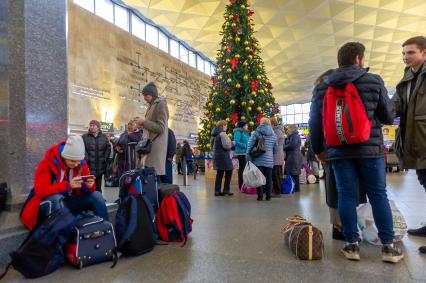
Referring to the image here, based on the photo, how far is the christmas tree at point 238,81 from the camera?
9.87m

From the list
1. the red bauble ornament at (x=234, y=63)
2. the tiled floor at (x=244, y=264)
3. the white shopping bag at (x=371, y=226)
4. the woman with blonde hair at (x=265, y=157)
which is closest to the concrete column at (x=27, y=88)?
the tiled floor at (x=244, y=264)

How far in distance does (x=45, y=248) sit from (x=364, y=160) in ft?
8.34

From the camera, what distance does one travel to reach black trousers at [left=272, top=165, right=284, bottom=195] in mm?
7113

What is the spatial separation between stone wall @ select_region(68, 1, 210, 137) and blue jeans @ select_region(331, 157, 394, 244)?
12.2 m

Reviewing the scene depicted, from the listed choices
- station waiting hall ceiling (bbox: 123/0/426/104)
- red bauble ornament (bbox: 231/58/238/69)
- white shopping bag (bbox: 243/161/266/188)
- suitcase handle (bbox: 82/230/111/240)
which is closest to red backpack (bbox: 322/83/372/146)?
suitcase handle (bbox: 82/230/111/240)

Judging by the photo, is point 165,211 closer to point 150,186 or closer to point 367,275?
point 150,186

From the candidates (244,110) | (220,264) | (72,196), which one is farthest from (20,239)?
(244,110)

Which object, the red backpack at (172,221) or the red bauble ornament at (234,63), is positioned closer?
the red backpack at (172,221)

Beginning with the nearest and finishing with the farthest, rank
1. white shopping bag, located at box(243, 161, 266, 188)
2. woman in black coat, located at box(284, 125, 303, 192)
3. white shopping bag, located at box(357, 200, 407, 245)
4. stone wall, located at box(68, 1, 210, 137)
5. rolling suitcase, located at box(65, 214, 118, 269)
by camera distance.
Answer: rolling suitcase, located at box(65, 214, 118, 269) → white shopping bag, located at box(357, 200, 407, 245) → white shopping bag, located at box(243, 161, 266, 188) → woman in black coat, located at box(284, 125, 303, 192) → stone wall, located at box(68, 1, 210, 137)

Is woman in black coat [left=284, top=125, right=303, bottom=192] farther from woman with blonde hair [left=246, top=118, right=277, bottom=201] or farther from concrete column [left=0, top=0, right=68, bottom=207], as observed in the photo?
concrete column [left=0, top=0, right=68, bottom=207]

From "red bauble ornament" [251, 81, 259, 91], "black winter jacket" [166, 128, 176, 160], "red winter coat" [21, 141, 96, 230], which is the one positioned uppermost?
"red bauble ornament" [251, 81, 259, 91]

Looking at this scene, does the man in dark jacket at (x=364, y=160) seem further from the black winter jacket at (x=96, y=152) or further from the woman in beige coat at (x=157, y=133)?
the black winter jacket at (x=96, y=152)

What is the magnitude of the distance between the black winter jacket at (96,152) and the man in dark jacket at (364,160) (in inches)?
166

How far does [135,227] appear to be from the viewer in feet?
9.44
